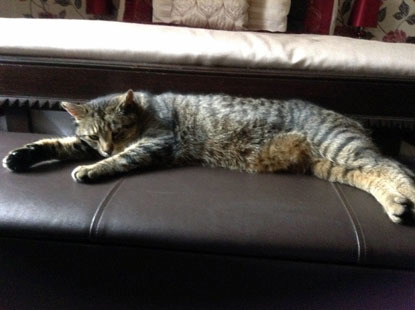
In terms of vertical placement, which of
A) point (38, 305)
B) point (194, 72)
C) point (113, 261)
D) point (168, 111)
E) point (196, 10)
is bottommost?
point (38, 305)

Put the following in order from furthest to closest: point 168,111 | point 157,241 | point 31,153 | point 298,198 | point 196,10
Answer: point 196,10
point 168,111
point 31,153
point 298,198
point 157,241

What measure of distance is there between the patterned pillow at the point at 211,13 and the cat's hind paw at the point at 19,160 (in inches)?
38.6

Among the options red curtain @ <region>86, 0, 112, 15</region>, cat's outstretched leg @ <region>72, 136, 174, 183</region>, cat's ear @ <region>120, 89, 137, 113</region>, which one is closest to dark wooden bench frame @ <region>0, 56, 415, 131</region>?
cat's ear @ <region>120, 89, 137, 113</region>

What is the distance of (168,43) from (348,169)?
0.69m

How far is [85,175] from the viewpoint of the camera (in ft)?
3.23

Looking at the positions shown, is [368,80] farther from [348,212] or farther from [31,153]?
[31,153]

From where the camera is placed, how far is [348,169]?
108cm

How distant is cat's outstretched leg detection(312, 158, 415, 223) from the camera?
0.90 meters

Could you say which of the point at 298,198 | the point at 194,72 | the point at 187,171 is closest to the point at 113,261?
the point at 187,171

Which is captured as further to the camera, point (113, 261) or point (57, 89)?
point (57, 89)

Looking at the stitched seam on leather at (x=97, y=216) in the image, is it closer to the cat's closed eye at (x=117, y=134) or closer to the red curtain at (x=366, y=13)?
the cat's closed eye at (x=117, y=134)

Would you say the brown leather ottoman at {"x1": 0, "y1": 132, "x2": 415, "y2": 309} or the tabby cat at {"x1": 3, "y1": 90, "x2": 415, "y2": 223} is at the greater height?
the tabby cat at {"x1": 3, "y1": 90, "x2": 415, "y2": 223}

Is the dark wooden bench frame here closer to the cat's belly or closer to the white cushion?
the white cushion

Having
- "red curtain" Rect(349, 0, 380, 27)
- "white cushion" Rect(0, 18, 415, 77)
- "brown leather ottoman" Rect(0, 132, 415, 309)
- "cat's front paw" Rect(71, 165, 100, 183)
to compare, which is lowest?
"brown leather ottoman" Rect(0, 132, 415, 309)
